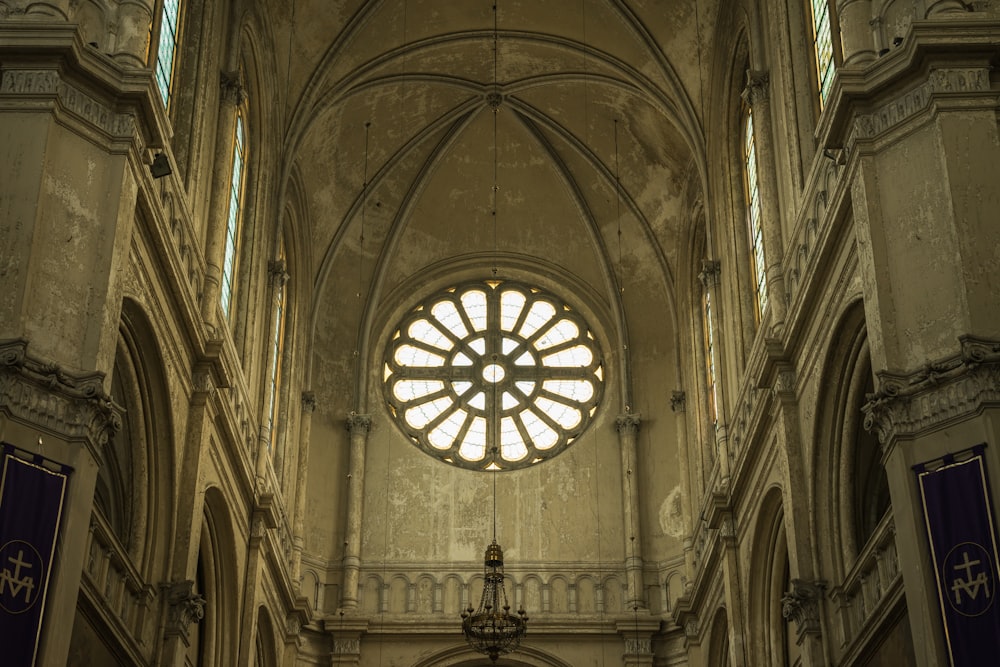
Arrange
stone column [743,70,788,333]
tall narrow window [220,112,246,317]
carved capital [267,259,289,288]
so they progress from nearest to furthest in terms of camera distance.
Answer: stone column [743,70,788,333]
tall narrow window [220,112,246,317]
carved capital [267,259,289,288]

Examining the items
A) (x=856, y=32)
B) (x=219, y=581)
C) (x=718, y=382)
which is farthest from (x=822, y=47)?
(x=219, y=581)

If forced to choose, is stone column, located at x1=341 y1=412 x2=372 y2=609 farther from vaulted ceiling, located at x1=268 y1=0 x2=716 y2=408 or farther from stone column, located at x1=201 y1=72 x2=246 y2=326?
stone column, located at x1=201 y1=72 x2=246 y2=326

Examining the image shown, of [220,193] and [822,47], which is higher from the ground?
[822,47]

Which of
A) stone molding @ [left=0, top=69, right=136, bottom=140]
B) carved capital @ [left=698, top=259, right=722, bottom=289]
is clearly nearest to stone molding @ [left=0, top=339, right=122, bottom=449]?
stone molding @ [left=0, top=69, right=136, bottom=140]

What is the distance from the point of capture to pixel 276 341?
905 inches

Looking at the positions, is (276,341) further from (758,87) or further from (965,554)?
(965,554)

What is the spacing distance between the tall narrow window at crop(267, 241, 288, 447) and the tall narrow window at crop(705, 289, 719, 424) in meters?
6.61

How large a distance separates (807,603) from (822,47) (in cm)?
619

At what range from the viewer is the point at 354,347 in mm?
26750

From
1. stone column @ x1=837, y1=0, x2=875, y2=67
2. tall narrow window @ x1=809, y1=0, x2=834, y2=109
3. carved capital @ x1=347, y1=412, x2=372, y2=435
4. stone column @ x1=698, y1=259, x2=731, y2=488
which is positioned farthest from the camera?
carved capital @ x1=347, y1=412, x2=372, y2=435

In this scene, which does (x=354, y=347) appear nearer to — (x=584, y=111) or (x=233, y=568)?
(x=584, y=111)

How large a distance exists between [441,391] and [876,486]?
42.0 feet

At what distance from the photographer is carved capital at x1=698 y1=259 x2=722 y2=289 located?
861 inches

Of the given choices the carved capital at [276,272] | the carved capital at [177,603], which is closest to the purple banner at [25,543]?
the carved capital at [177,603]
